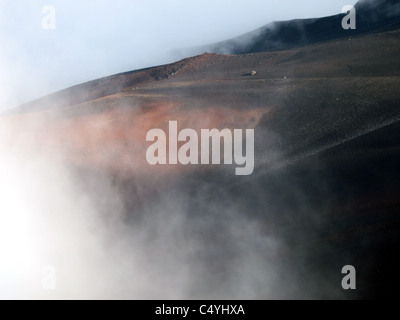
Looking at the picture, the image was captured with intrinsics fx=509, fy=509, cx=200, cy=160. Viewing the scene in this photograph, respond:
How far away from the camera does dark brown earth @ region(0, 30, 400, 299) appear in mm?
17250

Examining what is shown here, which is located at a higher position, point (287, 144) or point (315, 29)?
point (315, 29)

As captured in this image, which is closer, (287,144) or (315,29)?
(287,144)

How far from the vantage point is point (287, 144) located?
22.4 meters

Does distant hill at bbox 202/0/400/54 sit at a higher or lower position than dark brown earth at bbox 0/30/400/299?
higher

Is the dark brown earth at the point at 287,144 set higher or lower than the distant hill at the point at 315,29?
lower

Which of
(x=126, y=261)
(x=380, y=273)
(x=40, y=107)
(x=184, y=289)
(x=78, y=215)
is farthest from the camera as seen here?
(x=40, y=107)

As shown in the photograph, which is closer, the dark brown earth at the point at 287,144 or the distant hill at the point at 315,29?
the dark brown earth at the point at 287,144

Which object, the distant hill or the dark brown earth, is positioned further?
the distant hill

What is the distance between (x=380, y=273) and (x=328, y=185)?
4.52 metres

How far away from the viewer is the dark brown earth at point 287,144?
17.2 m

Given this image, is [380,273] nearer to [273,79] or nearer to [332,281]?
[332,281]

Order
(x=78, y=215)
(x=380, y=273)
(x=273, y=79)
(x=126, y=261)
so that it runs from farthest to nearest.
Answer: (x=273, y=79), (x=78, y=215), (x=126, y=261), (x=380, y=273)

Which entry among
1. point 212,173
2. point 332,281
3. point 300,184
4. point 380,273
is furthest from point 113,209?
point 380,273

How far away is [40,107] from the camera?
29250mm
